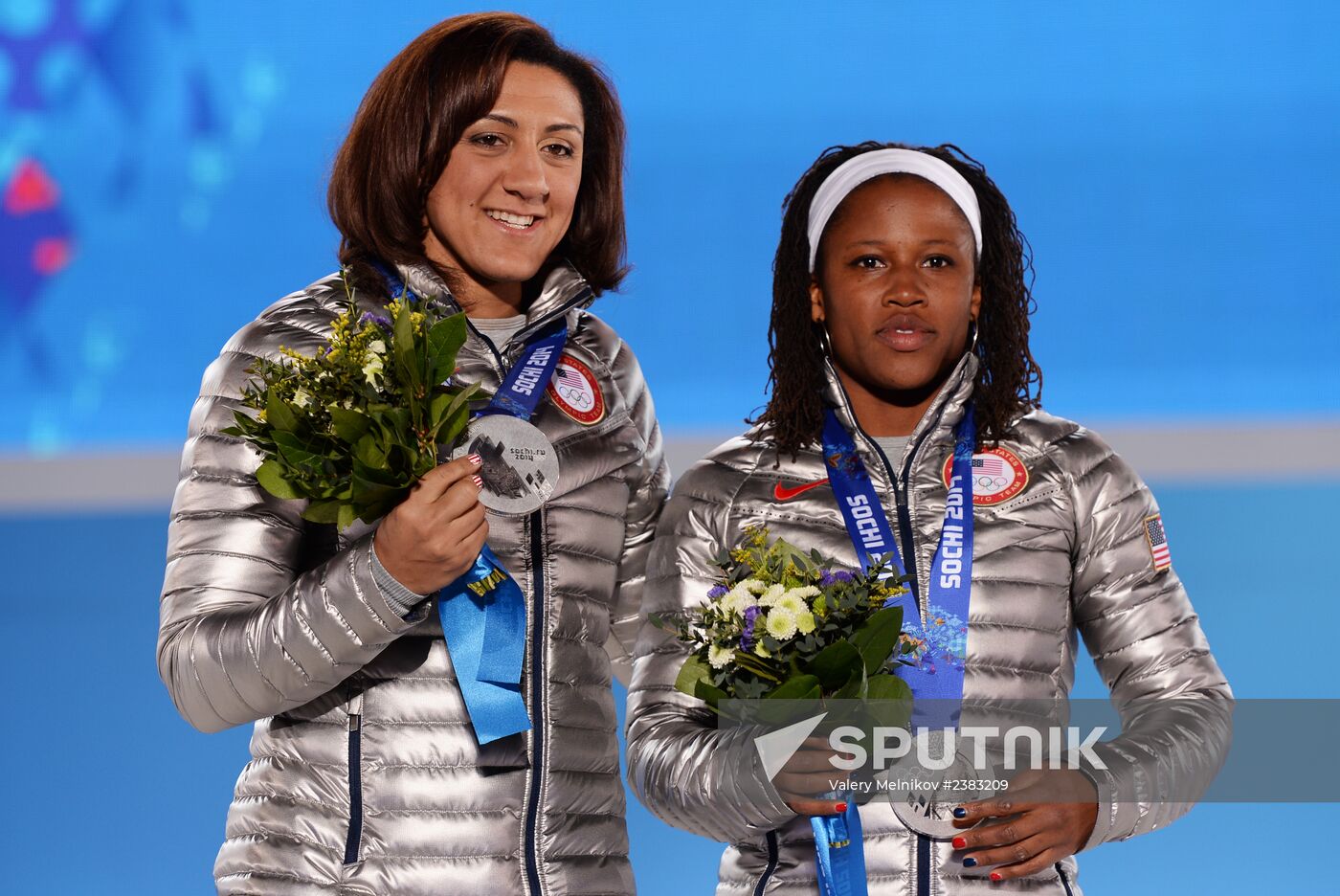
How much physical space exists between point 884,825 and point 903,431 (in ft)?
2.17

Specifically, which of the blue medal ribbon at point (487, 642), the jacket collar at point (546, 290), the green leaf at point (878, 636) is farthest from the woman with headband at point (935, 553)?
the jacket collar at point (546, 290)

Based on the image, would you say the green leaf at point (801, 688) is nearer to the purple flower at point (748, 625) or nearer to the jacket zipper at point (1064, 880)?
the purple flower at point (748, 625)

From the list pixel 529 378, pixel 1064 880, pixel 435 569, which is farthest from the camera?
pixel 529 378

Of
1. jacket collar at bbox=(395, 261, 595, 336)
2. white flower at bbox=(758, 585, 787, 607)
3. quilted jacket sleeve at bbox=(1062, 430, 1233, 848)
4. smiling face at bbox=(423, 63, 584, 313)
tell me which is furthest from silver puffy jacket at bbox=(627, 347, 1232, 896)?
smiling face at bbox=(423, 63, 584, 313)

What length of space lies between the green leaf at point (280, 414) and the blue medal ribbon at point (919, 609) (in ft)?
2.76

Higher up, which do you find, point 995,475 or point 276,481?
point 995,475

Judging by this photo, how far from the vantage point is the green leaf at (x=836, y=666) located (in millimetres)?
2176

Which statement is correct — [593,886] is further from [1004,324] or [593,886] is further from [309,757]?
[1004,324]

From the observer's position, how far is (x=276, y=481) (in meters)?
2.28

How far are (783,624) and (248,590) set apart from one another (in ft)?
2.72

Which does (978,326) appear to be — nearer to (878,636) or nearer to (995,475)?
(995,475)

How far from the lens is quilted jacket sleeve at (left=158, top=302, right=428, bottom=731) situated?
2301 millimetres

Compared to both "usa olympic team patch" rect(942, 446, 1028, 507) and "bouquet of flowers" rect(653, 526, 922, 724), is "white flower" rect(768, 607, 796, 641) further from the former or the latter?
"usa olympic team patch" rect(942, 446, 1028, 507)

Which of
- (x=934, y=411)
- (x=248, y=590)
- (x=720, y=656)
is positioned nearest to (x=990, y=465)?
(x=934, y=411)
